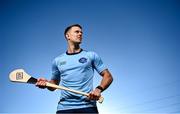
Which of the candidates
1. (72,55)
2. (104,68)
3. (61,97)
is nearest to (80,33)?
(72,55)

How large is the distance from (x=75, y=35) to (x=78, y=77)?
18.1 inches

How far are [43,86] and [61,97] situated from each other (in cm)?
18

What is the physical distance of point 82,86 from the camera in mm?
2191

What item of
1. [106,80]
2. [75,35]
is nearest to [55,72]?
Answer: [75,35]

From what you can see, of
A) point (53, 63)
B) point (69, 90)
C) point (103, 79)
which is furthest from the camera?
point (53, 63)

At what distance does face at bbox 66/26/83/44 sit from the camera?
8.06 feet

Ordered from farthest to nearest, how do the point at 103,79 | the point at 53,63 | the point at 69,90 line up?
the point at 53,63 → the point at 103,79 → the point at 69,90

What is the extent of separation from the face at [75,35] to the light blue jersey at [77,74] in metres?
0.12

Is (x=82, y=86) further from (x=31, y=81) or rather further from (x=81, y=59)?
(x=31, y=81)

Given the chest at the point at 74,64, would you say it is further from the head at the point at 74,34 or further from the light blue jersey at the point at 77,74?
the head at the point at 74,34

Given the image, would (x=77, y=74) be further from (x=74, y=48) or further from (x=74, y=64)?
(x=74, y=48)

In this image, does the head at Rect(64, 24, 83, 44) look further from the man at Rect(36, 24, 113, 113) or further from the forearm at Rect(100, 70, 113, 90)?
the forearm at Rect(100, 70, 113, 90)

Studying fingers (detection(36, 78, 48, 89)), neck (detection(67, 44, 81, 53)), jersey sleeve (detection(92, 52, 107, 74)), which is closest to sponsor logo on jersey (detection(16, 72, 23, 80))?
fingers (detection(36, 78, 48, 89))

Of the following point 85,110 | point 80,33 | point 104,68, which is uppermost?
point 80,33
